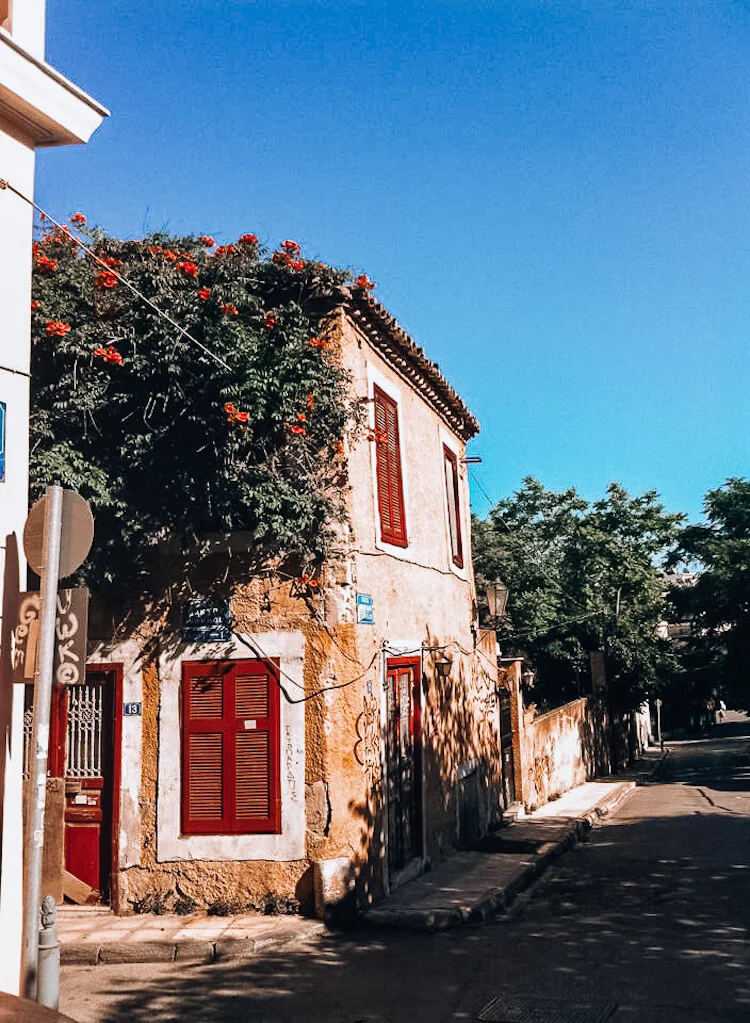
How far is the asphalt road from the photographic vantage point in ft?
21.4

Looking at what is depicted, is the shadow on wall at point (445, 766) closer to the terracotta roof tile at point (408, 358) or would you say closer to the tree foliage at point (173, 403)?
the tree foliage at point (173, 403)

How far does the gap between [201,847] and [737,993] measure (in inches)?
189

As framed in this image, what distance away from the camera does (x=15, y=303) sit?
6113 millimetres

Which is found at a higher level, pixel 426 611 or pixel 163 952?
pixel 426 611

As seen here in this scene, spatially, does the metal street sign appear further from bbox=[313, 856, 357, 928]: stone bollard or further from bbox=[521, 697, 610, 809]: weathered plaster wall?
bbox=[521, 697, 610, 809]: weathered plaster wall

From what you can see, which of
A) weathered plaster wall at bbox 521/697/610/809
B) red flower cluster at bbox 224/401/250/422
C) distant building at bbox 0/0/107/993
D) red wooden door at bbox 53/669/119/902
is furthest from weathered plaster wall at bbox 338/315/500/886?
distant building at bbox 0/0/107/993

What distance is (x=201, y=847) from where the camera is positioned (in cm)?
905

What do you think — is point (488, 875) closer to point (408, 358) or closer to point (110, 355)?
point (408, 358)

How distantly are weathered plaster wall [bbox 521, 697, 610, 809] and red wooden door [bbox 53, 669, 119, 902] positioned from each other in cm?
1071

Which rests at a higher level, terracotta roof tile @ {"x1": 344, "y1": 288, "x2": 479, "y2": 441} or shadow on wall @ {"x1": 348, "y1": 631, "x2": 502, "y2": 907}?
terracotta roof tile @ {"x1": 344, "y1": 288, "x2": 479, "y2": 441}

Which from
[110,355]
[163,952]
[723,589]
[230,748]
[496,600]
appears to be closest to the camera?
[163,952]

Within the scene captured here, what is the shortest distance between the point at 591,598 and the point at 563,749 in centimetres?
928

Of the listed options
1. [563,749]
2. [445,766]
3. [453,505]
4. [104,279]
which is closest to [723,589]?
[563,749]

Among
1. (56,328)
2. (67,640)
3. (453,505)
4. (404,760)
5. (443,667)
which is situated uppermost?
(56,328)
